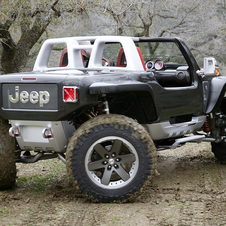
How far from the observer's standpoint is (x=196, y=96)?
4965 millimetres

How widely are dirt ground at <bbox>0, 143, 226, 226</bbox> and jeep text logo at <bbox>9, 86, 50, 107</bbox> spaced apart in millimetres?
1086

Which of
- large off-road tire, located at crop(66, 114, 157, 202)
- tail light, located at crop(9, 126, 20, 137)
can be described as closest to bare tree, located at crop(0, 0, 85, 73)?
tail light, located at crop(9, 126, 20, 137)

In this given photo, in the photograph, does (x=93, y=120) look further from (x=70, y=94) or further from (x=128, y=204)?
(x=128, y=204)

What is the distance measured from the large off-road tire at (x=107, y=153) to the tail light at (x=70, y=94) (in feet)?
1.09

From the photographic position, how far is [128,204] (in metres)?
3.86

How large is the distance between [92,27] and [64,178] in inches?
539

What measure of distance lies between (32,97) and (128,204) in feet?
4.89

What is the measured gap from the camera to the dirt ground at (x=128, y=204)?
3445 millimetres

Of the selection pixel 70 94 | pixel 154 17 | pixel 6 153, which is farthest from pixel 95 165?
pixel 154 17

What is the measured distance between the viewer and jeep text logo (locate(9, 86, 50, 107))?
3.83 m

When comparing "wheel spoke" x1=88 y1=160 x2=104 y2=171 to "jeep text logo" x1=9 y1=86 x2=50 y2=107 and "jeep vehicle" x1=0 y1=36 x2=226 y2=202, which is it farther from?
"jeep text logo" x1=9 y1=86 x2=50 y2=107

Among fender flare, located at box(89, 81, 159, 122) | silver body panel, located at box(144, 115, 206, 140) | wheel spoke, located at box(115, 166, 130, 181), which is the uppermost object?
fender flare, located at box(89, 81, 159, 122)

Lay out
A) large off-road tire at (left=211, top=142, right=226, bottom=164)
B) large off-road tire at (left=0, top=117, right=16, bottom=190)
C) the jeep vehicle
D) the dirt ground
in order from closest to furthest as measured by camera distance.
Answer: the dirt ground
the jeep vehicle
large off-road tire at (left=0, top=117, right=16, bottom=190)
large off-road tire at (left=211, top=142, right=226, bottom=164)

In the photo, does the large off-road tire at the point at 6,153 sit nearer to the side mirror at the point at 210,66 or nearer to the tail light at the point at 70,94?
the tail light at the point at 70,94
